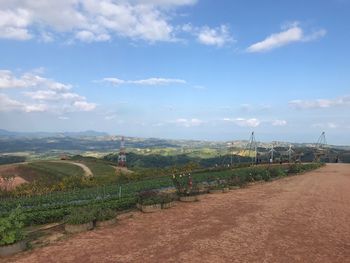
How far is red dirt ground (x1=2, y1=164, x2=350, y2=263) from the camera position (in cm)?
1004

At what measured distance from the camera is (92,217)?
1312cm

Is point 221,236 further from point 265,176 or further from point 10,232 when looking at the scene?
point 265,176

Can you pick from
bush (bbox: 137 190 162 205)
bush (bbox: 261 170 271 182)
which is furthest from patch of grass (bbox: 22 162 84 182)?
bush (bbox: 137 190 162 205)

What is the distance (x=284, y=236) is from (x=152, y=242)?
431 centimetres

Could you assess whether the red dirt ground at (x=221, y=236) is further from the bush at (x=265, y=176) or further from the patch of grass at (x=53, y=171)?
the patch of grass at (x=53, y=171)

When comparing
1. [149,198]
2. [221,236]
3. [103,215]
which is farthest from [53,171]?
[221,236]

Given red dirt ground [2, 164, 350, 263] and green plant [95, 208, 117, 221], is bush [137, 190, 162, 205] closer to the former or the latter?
red dirt ground [2, 164, 350, 263]

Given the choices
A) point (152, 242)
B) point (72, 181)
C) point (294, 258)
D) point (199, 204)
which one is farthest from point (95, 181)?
point (294, 258)

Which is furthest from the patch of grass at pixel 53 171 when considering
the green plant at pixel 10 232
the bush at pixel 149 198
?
the green plant at pixel 10 232

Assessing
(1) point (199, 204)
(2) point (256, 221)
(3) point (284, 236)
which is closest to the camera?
(3) point (284, 236)

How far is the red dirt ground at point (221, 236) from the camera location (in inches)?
395

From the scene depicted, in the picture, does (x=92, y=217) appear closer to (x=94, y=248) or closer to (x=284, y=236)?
(x=94, y=248)

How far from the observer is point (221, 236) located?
39.2 ft

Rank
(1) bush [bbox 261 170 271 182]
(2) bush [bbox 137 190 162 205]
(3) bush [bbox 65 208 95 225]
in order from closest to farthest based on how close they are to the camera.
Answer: (3) bush [bbox 65 208 95 225], (2) bush [bbox 137 190 162 205], (1) bush [bbox 261 170 271 182]
